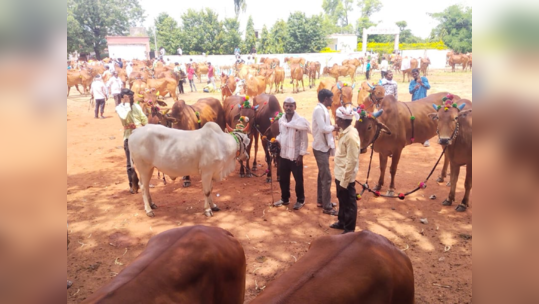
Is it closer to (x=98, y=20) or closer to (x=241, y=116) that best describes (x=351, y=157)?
(x=241, y=116)

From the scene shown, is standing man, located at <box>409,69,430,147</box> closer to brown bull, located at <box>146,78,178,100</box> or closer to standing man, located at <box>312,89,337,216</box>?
standing man, located at <box>312,89,337,216</box>

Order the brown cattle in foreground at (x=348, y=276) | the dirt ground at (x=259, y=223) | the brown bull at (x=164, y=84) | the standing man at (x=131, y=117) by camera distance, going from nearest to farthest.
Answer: the brown cattle in foreground at (x=348, y=276)
the dirt ground at (x=259, y=223)
the standing man at (x=131, y=117)
the brown bull at (x=164, y=84)

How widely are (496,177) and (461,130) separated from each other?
215 inches

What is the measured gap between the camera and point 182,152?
20.8 ft

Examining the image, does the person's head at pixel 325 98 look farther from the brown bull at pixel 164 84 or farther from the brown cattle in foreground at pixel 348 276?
the brown bull at pixel 164 84

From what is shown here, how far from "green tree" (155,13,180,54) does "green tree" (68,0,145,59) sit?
5.03 metres

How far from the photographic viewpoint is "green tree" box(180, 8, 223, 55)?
4662cm

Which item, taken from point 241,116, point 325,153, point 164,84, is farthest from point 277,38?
point 325,153

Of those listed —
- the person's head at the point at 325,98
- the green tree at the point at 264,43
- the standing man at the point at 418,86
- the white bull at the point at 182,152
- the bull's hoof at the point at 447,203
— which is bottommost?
the bull's hoof at the point at 447,203

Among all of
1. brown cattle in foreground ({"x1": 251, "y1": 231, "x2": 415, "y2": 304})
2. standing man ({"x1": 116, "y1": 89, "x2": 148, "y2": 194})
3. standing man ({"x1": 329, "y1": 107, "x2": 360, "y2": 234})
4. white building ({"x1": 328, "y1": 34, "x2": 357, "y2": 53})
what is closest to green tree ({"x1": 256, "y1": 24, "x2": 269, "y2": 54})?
white building ({"x1": 328, "y1": 34, "x2": 357, "y2": 53})

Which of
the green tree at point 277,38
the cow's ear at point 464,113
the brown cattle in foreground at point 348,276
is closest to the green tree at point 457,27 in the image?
the green tree at point 277,38

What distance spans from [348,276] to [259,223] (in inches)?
146

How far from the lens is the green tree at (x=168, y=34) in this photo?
47.2 meters

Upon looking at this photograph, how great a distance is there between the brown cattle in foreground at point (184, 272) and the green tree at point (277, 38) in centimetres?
4393
